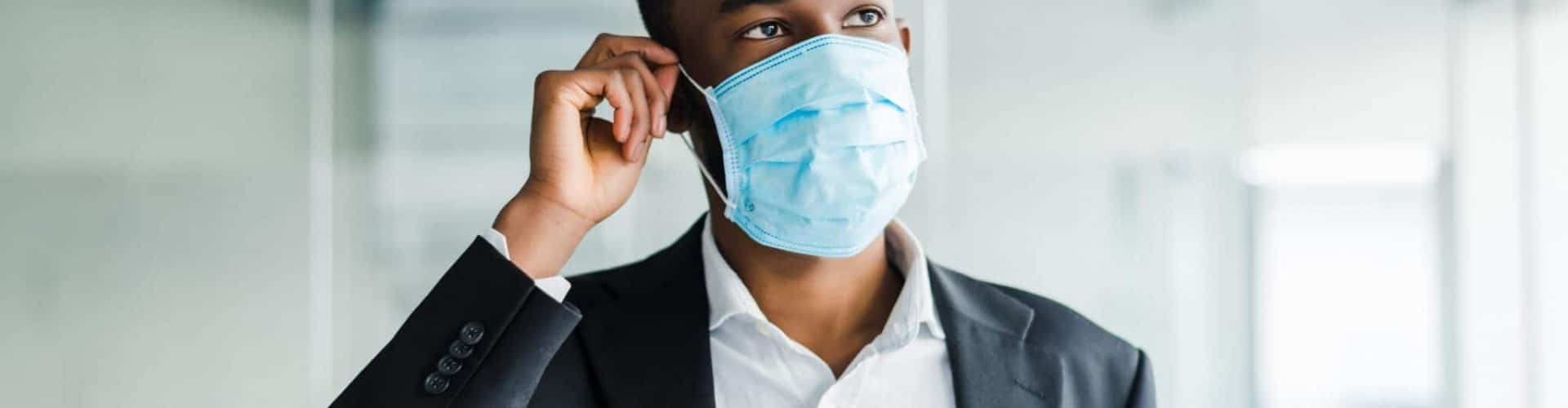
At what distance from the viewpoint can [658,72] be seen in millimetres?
1233

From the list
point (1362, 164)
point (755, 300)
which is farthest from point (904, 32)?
point (1362, 164)

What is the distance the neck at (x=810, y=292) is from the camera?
127 cm

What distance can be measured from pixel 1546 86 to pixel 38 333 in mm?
2908

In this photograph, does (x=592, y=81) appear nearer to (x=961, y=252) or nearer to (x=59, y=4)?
(x=59, y=4)

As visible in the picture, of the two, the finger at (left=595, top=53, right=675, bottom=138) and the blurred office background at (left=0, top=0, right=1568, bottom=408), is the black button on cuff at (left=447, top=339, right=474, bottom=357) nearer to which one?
the finger at (left=595, top=53, right=675, bottom=138)

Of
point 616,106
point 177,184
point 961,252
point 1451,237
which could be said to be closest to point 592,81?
point 616,106

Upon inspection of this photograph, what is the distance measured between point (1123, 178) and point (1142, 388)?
145 centimetres

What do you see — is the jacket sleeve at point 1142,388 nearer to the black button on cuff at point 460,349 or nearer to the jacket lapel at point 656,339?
the jacket lapel at point 656,339

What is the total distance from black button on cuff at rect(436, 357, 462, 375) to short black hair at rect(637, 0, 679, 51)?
0.43 m

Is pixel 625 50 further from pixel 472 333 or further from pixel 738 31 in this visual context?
pixel 472 333

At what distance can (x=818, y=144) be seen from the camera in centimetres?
117

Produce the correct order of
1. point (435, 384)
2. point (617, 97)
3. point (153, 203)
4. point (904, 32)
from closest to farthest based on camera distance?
point (435, 384)
point (617, 97)
point (904, 32)
point (153, 203)

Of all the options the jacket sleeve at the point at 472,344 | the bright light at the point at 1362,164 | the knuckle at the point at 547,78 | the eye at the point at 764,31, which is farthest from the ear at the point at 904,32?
the bright light at the point at 1362,164

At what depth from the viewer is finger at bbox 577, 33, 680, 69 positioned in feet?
4.00
